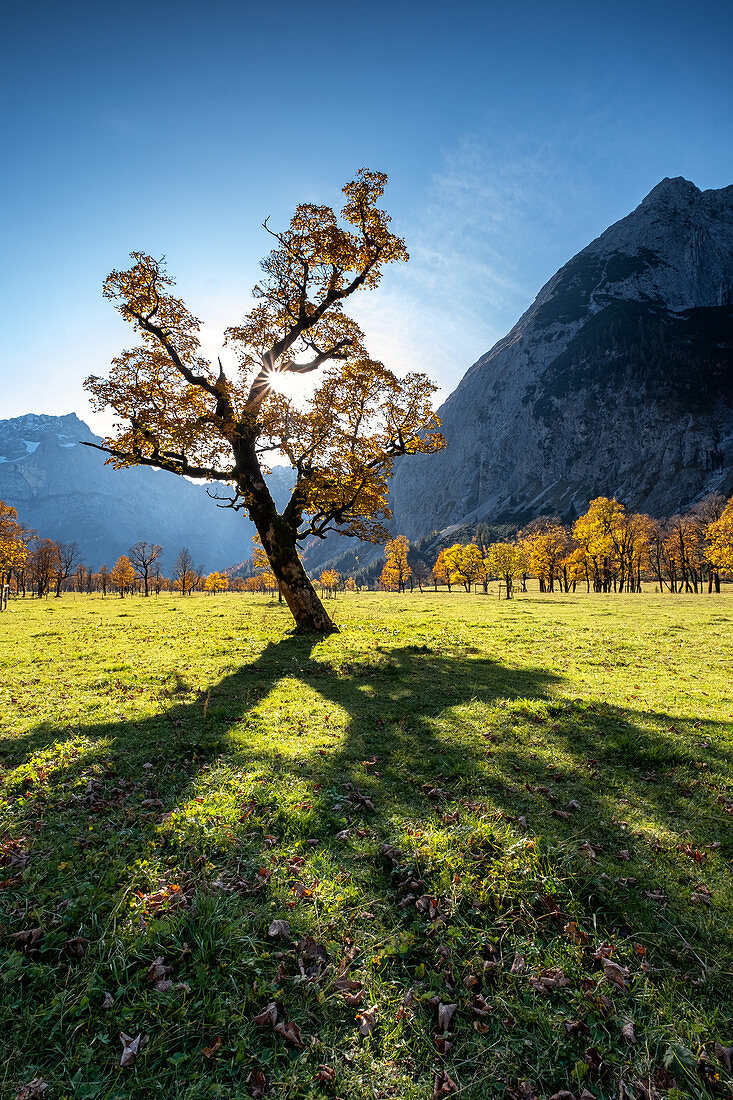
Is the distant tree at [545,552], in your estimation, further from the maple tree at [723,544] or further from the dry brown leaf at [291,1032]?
the dry brown leaf at [291,1032]

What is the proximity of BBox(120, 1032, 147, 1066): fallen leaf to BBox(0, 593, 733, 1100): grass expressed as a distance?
5cm

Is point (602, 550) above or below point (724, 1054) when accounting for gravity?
above

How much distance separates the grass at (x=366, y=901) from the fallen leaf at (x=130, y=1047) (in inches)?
2.0

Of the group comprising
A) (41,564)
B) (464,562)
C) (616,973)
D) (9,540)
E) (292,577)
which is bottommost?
(616,973)

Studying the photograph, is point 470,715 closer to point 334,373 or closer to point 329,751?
point 329,751

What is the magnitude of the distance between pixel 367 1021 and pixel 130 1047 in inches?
69.5

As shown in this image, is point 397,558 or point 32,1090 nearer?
point 32,1090

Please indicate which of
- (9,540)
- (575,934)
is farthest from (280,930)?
(9,540)

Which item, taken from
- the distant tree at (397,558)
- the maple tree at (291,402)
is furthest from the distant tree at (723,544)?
the maple tree at (291,402)

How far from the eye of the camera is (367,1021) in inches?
137

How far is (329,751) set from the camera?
8078mm

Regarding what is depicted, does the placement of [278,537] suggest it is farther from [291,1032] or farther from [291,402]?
[291,1032]

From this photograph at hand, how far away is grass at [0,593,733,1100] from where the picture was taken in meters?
3.21

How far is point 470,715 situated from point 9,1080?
27.8 feet
